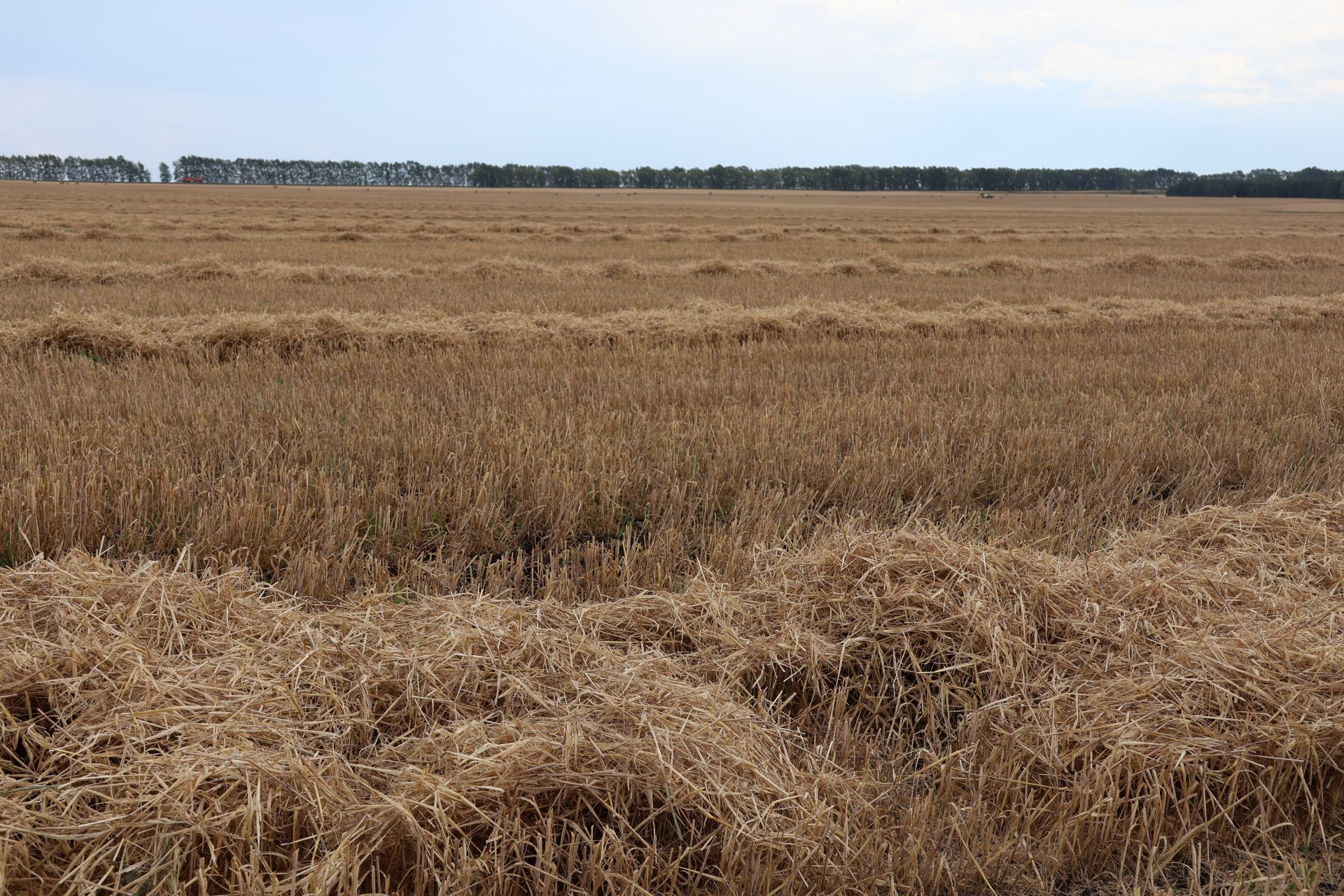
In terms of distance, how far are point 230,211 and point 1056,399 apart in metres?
40.8

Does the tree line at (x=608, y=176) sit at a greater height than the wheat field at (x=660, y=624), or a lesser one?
greater

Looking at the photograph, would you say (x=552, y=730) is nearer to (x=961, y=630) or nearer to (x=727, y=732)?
(x=727, y=732)

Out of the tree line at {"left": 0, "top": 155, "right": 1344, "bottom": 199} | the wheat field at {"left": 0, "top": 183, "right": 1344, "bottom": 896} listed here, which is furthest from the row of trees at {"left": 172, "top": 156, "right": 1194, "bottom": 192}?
the wheat field at {"left": 0, "top": 183, "right": 1344, "bottom": 896}

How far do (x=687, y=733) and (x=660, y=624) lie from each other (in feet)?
2.74

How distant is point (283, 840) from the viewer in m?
2.08

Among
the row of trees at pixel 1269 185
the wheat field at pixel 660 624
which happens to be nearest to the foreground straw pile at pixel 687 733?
the wheat field at pixel 660 624

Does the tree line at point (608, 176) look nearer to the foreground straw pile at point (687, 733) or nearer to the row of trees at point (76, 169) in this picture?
the row of trees at point (76, 169)

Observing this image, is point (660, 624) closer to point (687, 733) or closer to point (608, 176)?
point (687, 733)

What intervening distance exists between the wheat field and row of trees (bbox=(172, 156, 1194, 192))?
129 meters

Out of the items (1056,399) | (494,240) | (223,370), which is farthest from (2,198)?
(1056,399)

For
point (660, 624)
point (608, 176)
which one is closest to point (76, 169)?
point (608, 176)

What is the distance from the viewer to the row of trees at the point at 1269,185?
328 ft

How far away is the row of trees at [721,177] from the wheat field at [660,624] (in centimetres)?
12887

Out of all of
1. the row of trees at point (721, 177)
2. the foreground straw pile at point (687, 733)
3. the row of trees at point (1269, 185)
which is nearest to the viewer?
the foreground straw pile at point (687, 733)
